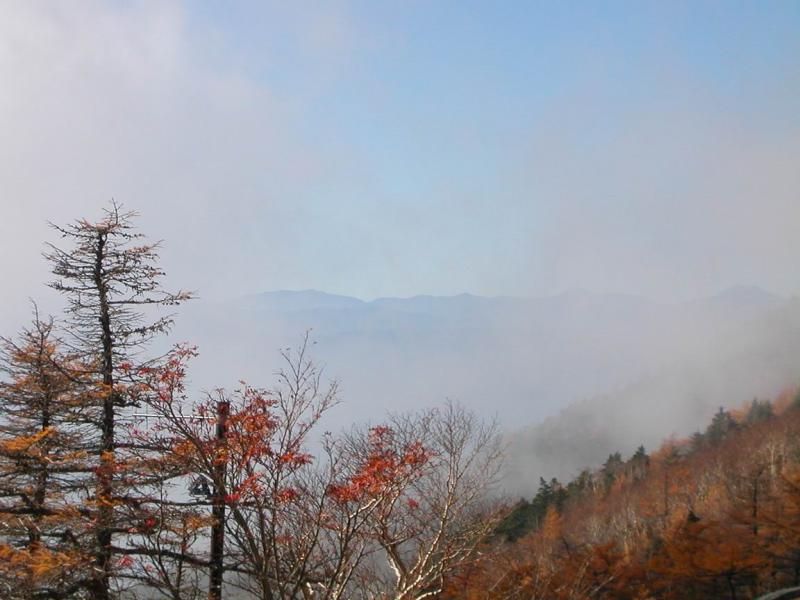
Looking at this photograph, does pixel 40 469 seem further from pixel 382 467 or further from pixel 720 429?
pixel 720 429

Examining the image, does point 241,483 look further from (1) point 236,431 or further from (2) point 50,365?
(2) point 50,365

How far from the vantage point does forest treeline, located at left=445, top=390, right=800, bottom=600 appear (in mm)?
14188

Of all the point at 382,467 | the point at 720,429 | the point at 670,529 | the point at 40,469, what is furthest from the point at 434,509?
the point at 720,429

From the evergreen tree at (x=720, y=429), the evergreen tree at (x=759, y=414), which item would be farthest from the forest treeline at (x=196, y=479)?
the evergreen tree at (x=759, y=414)

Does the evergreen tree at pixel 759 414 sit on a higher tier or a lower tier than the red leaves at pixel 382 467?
lower

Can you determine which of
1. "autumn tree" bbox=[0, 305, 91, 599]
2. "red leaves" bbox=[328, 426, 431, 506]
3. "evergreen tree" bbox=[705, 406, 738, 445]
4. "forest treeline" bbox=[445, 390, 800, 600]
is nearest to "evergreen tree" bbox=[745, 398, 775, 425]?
"forest treeline" bbox=[445, 390, 800, 600]

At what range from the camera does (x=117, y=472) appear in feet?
29.3

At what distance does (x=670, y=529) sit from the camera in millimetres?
31469

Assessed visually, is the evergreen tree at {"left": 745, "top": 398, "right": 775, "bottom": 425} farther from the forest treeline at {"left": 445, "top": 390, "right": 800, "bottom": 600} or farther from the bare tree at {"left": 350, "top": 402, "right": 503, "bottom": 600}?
the bare tree at {"left": 350, "top": 402, "right": 503, "bottom": 600}

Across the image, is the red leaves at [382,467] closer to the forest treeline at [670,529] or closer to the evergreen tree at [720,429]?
the forest treeline at [670,529]

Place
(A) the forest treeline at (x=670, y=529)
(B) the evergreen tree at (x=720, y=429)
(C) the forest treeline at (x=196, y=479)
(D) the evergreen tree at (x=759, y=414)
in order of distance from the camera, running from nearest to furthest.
→ (C) the forest treeline at (x=196, y=479), (A) the forest treeline at (x=670, y=529), (B) the evergreen tree at (x=720, y=429), (D) the evergreen tree at (x=759, y=414)

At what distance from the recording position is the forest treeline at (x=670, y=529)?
1419 cm

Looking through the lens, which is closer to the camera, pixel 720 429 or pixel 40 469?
pixel 40 469

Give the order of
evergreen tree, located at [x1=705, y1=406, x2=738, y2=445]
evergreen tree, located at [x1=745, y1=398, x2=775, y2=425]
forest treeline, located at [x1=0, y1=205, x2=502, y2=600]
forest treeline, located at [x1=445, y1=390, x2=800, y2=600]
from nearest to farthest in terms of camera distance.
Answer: forest treeline, located at [x1=0, y1=205, x2=502, y2=600] < forest treeline, located at [x1=445, y1=390, x2=800, y2=600] < evergreen tree, located at [x1=705, y1=406, x2=738, y2=445] < evergreen tree, located at [x1=745, y1=398, x2=775, y2=425]
